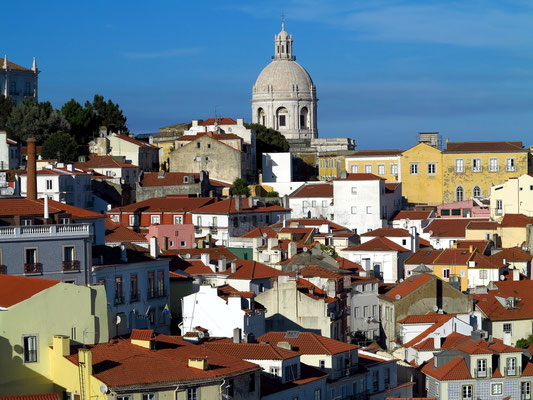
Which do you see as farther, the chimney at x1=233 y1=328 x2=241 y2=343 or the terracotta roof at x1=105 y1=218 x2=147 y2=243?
the terracotta roof at x1=105 y1=218 x2=147 y2=243

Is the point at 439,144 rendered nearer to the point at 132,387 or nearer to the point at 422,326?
the point at 422,326

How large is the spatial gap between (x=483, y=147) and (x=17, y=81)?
42413 mm

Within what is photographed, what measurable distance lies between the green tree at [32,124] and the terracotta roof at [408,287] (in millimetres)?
47648

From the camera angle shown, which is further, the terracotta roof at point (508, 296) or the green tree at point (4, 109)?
the green tree at point (4, 109)

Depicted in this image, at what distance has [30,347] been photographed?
35062mm

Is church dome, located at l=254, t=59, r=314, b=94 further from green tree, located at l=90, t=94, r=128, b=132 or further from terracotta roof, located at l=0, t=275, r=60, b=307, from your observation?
terracotta roof, located at l=0, t=275, r=60, b=307

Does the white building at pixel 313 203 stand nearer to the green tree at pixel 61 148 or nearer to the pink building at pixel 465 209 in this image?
the pink building at pixel 465 209

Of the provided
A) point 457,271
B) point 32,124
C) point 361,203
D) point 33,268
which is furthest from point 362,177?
point 33,268

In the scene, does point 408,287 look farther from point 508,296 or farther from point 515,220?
point 515,220

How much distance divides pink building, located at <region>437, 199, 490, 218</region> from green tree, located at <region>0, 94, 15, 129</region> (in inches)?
1304

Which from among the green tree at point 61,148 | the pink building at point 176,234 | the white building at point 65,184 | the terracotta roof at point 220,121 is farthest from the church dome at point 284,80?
the pink building at point 176,234

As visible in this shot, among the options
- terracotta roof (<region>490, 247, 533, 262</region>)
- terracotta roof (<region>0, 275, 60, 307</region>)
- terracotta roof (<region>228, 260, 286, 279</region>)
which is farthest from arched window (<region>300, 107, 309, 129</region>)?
terracotta roof (<region>0, 275, 60, 307</region>)

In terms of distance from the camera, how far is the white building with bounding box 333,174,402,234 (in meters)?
95.4

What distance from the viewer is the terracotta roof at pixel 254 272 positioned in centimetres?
5950
